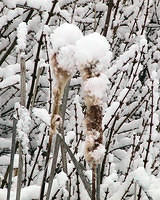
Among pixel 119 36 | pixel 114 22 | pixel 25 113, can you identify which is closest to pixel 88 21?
Answer: pixel 114 22

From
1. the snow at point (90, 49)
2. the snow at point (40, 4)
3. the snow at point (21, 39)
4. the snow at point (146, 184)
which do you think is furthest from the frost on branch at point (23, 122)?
the snow at point (40, 4)

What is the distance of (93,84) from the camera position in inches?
23.3

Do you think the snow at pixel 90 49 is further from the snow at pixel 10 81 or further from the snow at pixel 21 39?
the snow at pixel 10 81

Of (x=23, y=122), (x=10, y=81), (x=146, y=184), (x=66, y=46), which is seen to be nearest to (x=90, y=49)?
(x=66, y=46)

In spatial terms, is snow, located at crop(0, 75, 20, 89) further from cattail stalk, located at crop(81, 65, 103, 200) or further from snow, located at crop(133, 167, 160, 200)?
cattail stalk, located at crop(81, 65, 103, 200)

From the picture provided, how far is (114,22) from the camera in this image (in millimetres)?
3309

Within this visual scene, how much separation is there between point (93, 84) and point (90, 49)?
7 centimetres

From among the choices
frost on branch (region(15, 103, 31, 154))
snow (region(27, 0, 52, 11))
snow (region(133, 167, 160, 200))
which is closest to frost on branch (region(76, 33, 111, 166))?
frost on branch (region(15, 103, 31, 154))

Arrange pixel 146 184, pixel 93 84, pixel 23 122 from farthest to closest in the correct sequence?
pixel 146 184, pixel 23 122, pixel 93 84

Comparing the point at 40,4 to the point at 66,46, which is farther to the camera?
the point at 40,4

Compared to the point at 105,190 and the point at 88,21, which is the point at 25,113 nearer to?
the point at 105,190

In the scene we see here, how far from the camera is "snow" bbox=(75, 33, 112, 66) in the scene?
60 centimetres

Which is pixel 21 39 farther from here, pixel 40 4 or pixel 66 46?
pixel 40 4

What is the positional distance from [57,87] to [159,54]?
129 inches
